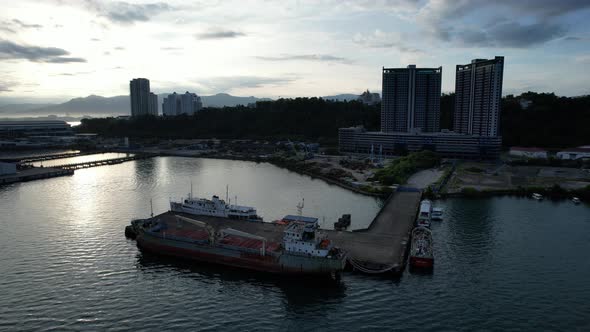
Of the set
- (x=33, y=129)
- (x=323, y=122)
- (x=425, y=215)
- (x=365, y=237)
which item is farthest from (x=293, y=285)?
(x=33, y=129)

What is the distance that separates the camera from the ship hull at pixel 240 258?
26625 millimetres

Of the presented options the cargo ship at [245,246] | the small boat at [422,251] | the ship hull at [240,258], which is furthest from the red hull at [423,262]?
the ship hull at [240,258]

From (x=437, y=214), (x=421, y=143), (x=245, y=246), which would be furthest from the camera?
(x=421, y=143)

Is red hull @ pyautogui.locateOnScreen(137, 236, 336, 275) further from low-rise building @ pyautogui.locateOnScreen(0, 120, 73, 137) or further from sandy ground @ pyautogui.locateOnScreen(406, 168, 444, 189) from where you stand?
low-rise building @ pyautogui.locateOnScreen(0, 120, 73, 137)

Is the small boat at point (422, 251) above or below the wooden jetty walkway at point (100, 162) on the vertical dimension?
below

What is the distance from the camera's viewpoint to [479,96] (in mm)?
85938

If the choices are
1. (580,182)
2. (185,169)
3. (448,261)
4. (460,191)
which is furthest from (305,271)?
(185,169)

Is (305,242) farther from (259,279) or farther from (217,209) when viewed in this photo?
(217,209)

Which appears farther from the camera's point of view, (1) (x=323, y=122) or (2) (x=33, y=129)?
(2) (x=33, y=129)

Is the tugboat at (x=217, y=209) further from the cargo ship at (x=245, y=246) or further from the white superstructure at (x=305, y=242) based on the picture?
the white superstructure at (x=305, y=242)

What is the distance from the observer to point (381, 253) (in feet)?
96.7

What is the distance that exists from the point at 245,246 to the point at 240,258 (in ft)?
3.57

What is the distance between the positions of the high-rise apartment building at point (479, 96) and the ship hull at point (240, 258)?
6958 centimetres

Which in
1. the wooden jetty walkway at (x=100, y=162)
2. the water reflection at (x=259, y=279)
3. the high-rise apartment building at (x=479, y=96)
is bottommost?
the water reflection at (x=259, y=279)
